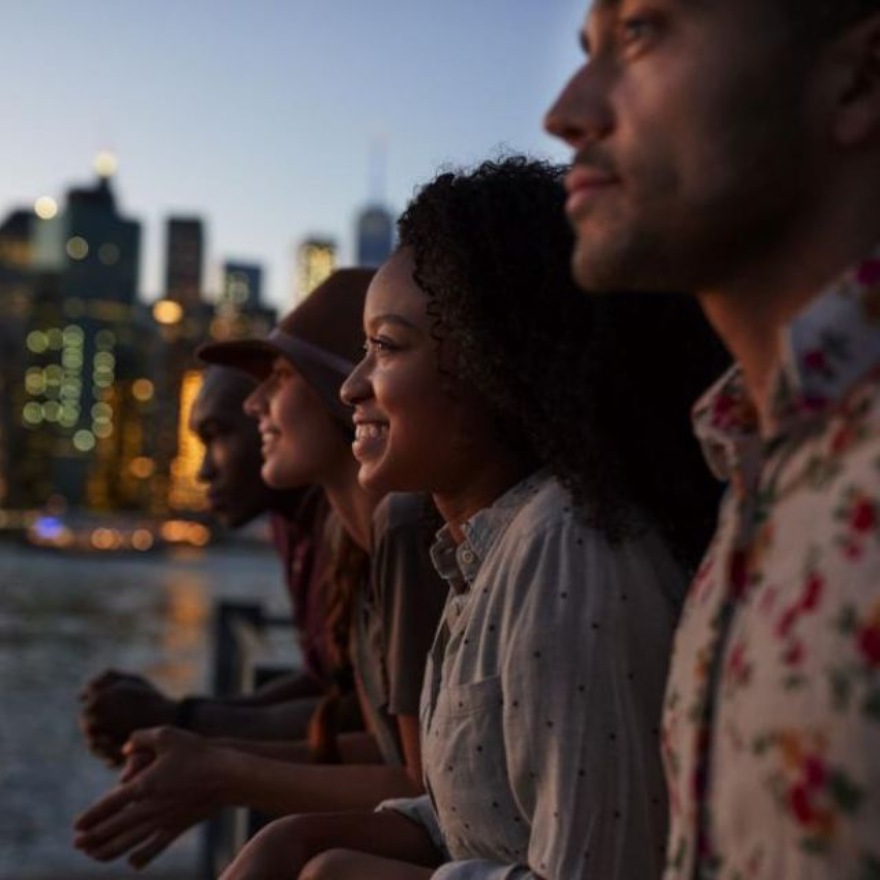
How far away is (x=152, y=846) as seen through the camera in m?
3.65

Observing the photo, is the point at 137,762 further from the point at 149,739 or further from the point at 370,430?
the point at 370,430

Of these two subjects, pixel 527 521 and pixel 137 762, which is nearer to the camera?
pixel 527 521

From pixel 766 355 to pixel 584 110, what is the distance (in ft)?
1.01

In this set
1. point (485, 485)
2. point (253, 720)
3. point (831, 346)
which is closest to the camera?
point (831, 346)

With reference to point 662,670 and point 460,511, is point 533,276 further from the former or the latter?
point 662,670

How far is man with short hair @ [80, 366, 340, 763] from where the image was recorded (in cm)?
495

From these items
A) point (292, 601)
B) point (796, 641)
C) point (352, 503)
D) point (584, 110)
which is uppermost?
point (292, 601)

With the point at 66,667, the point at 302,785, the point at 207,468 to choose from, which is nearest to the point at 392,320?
the point at 302,785

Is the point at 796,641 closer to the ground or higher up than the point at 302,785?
closer to the ground

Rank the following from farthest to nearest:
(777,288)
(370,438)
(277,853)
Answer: (370,438) < (277,853) < (777,288)

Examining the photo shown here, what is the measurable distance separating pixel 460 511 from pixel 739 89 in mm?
1346

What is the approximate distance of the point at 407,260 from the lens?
2916mm

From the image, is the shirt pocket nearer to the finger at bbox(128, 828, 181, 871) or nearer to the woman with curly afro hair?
the woman with curly afro hair

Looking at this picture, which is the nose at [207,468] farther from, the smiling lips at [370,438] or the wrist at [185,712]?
the smiling lips at [370,438]
